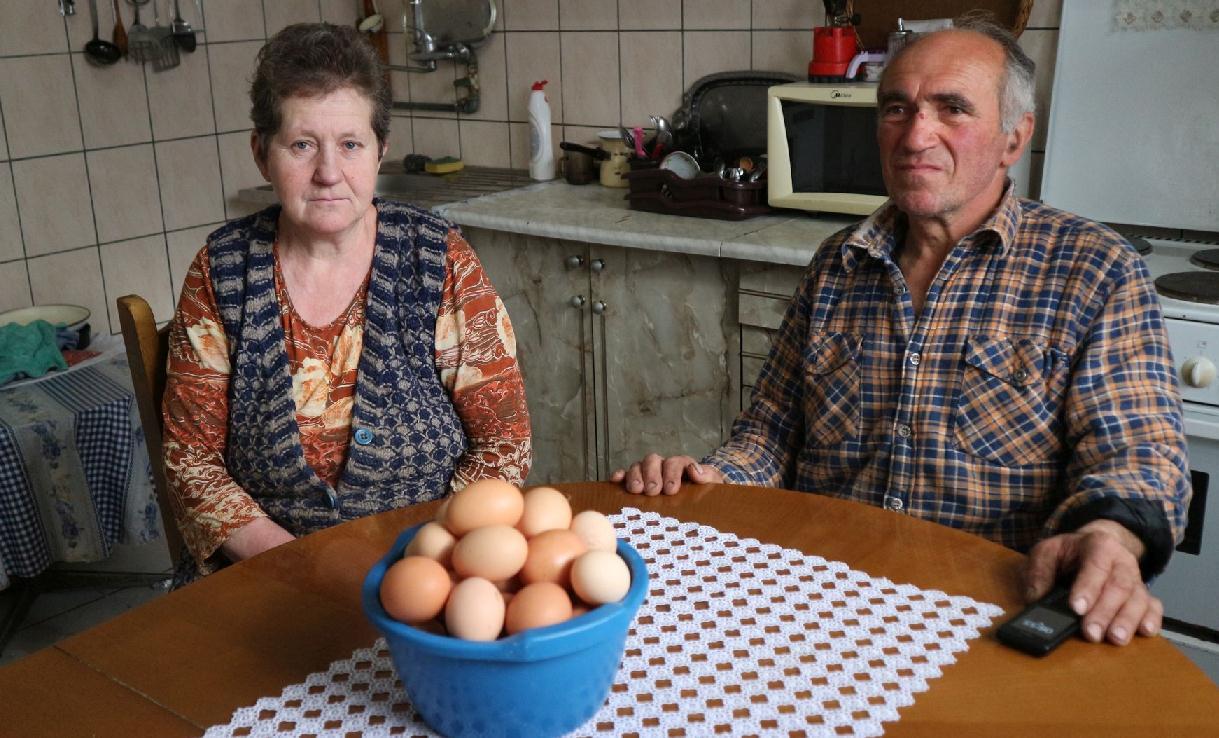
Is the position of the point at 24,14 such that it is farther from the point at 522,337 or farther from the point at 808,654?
the point at 808,654

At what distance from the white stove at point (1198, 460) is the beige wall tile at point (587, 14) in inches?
66.5

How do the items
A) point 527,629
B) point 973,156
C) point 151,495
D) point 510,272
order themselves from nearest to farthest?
point 527,629
point 973,156
point 151,495
point 510,272

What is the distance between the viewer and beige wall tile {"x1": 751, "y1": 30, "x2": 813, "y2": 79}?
2965mm

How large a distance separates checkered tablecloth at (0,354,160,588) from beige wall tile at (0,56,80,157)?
3.00ft

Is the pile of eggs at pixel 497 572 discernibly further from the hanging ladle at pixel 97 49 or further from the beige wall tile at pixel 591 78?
the hanging ladle at pixel 97 49

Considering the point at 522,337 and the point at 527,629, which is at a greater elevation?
the point at 527,629

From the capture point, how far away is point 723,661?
105 centimetres

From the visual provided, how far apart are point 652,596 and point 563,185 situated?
2.30 meters

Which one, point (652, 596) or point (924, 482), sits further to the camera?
point (924, 482)

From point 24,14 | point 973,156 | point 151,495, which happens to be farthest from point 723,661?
point 24,14

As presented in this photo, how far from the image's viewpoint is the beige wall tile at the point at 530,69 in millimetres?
3438

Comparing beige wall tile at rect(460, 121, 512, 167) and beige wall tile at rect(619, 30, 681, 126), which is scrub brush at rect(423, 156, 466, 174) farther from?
beige wall tile at rect(619, 30, 681, 126)

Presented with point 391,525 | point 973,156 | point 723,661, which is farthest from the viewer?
point 973,156

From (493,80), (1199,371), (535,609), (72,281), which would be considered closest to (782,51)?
(493,80)
